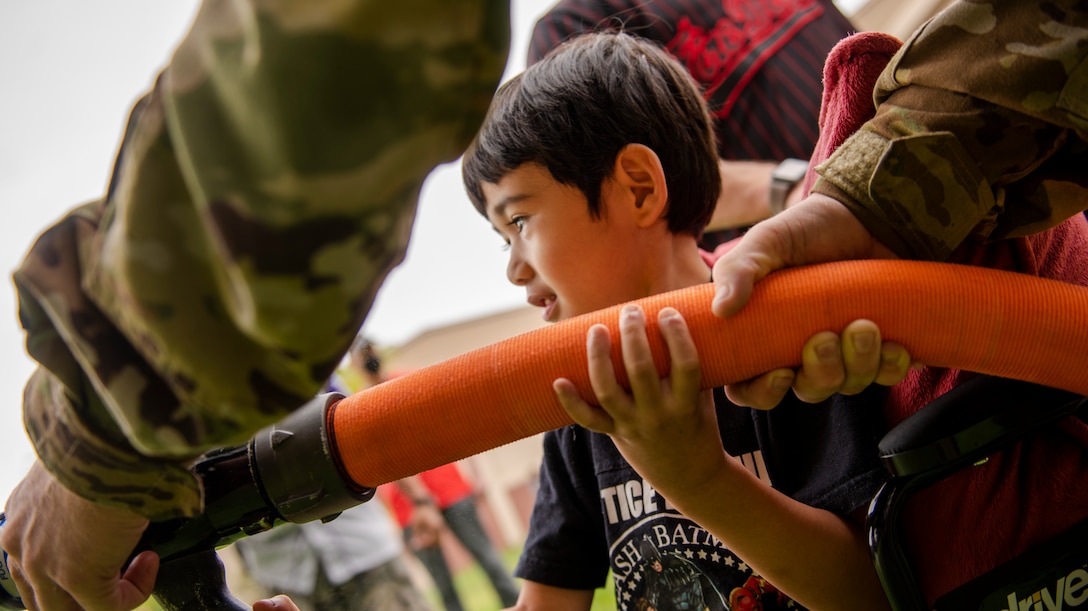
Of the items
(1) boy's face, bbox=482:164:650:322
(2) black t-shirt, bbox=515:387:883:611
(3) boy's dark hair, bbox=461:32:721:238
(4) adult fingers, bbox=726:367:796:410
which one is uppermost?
(3) boy's dark hair, bbox=461:32:721:238

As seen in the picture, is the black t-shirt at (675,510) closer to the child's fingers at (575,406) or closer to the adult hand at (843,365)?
the adult hand at (843,365)

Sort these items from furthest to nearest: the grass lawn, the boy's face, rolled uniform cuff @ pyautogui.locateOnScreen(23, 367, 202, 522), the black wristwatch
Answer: the grass lawn < the black wristwatch < the boy's face < rolled uniform cuff @ pyautogui.locateOnScreen(23, 367, 202, 522)

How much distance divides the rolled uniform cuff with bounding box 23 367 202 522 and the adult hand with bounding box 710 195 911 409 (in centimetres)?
44

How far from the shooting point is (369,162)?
1.42 ft

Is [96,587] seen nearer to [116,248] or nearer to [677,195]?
[116,248]

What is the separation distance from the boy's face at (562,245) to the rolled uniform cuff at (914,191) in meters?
0.39

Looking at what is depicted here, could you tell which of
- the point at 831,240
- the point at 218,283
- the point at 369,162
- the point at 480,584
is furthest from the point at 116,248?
the point at 480,584

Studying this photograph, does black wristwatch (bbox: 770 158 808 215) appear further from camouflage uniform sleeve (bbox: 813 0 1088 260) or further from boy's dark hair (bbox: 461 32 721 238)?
camouflage uniform sleeve (bbox: 813 0 1088 260)

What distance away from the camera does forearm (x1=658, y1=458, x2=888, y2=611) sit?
2.66ft

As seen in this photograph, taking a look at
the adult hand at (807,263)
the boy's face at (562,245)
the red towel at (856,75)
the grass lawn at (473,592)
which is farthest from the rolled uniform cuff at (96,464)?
the grass lawn at (473,592)

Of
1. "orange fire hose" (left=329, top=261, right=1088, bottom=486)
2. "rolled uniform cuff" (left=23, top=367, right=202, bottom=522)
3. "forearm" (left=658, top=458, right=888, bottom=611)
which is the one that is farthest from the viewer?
"forearm" (left=658, top=458, right=888, bottom=611)

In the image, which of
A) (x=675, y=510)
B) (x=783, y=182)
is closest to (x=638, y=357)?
(x=675, y=510)

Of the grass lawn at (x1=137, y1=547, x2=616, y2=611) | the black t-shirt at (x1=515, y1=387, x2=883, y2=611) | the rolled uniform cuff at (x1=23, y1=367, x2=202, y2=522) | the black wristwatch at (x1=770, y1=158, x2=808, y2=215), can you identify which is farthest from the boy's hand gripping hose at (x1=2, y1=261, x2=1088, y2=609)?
the grass lawn at (x1=137, y1=547, x2=616, y2=611)

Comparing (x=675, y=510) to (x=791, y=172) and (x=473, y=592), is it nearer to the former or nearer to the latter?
(x=791, y=172)
